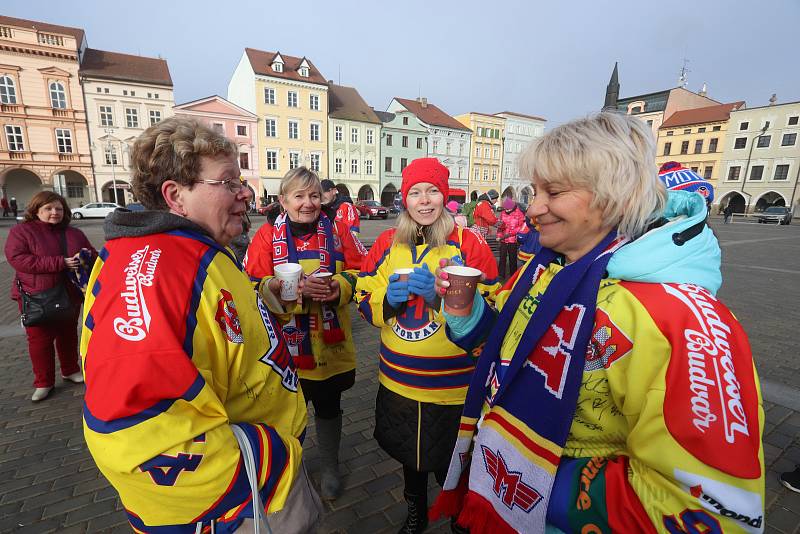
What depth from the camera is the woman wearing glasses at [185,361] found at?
1030 millimetres

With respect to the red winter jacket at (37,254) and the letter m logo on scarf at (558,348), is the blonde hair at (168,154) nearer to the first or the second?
the letter m logo on scarf at (558,348)

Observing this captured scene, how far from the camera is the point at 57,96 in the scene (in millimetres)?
29047

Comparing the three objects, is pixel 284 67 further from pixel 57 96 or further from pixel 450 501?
pixel 450 501

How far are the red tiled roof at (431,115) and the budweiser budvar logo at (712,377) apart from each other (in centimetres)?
4625

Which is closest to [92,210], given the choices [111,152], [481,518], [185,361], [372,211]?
[111,152]

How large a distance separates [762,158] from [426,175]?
54.0 meters

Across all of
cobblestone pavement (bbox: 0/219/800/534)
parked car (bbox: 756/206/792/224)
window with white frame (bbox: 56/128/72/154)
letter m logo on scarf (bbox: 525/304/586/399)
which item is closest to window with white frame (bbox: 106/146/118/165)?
window with white frame (bbox: 56/128/72/154)

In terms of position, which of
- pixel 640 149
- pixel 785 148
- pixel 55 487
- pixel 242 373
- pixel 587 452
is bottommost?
pixel 55 487

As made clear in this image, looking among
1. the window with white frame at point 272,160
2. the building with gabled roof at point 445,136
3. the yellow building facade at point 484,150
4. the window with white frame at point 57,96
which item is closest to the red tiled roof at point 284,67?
the window with white frame at point 272,160

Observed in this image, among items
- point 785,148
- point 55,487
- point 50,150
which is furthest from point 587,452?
point 785,148

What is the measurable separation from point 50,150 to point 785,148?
65.9 meters

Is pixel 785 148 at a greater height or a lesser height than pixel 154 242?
greater

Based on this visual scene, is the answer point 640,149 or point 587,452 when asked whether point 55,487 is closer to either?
point 587,452

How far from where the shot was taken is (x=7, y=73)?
2767 cm
